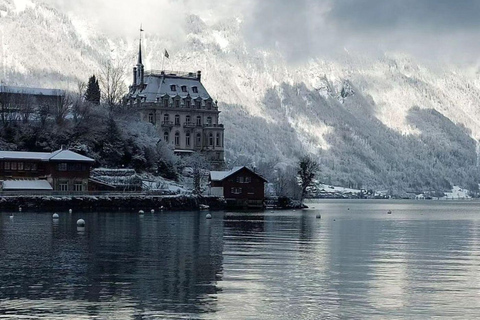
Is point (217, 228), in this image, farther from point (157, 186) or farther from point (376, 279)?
point (157, 186)

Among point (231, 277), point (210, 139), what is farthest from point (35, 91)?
point (231, 277)

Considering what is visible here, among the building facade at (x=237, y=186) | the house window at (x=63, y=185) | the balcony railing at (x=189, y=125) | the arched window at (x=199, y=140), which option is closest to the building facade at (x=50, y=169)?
the house window at (x=63, y=185)

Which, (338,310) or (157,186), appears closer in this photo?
(338,310)

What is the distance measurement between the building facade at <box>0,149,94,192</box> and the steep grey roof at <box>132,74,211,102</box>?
51770 mm

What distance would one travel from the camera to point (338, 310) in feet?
109

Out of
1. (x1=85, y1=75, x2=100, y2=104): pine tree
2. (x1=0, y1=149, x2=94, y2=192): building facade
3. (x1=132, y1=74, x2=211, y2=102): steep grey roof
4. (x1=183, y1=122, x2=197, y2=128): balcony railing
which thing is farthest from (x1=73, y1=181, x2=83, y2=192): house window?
(x1=132, y1=74, x2=211, y2=102): steep grey roof

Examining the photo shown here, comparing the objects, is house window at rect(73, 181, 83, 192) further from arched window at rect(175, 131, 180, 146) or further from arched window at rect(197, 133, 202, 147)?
arched window at rect(197, 133, 202, 147)

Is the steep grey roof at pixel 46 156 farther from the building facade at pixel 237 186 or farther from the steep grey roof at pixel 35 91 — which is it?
the steep grey roof at pixel 35 91

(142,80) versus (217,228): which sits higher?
(142,80)

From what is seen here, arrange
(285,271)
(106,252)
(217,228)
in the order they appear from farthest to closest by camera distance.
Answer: (217,228)
(106,252)
(285,271)

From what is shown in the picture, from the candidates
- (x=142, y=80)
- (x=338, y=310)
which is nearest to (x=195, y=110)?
(x=142, y=80)

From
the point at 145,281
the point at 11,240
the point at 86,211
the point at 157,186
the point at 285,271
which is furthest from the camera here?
the point at 157,186

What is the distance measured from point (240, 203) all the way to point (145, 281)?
111061mm

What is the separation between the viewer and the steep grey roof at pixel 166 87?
185 meters
